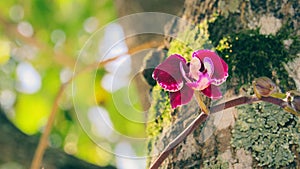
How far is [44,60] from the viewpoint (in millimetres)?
1719

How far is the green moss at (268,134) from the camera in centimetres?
75

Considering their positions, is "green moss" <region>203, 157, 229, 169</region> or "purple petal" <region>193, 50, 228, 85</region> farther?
"green moss" <region>203, 157, 229, 169</region>

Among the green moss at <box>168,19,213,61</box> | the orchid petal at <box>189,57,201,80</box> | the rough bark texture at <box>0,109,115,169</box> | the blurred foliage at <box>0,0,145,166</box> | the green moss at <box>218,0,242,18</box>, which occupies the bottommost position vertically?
the orchid petal at <box>189,57,201,80</box>

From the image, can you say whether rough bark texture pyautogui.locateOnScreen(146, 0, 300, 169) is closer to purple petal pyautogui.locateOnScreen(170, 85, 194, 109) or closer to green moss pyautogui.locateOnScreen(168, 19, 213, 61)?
green moss pyautogui.locateOnScreen(168, 19, 213, 61)

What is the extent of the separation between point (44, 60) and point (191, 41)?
89 cm

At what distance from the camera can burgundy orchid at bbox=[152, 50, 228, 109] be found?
644mm

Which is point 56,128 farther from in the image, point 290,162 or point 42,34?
point 290,162

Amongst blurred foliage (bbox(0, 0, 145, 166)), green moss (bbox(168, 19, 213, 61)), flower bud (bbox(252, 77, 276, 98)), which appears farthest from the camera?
blurred foliage (bbox(0, 0, 145, 166))

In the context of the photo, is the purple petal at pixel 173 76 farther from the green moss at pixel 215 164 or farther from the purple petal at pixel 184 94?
the green moss at pixel 215 164

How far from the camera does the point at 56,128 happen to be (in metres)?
1.65

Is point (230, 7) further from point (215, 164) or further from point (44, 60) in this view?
point (44, 60)

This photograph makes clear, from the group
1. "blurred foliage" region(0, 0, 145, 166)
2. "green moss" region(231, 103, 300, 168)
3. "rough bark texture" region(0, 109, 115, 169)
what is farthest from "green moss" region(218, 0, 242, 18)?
"blurred foliage" region(0, 0, 145, 166)

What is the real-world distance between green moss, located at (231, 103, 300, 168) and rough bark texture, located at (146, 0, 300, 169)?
0.03ft

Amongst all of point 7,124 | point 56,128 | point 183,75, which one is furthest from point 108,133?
point 183,75
